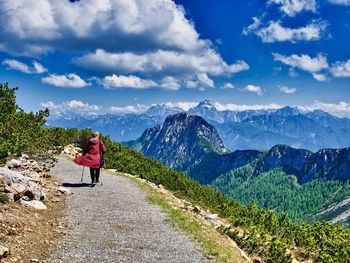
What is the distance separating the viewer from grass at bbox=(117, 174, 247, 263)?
16.3 m

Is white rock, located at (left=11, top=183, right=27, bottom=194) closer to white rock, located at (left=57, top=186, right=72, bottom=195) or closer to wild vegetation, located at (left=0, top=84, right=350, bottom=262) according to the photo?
wild vegetation, located at (left=0, top=84, right=350, bottom=262)

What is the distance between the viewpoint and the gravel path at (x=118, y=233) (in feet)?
49.3

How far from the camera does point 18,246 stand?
564 inches

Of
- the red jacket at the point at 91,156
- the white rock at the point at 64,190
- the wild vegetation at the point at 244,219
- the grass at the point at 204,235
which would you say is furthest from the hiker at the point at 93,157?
the grass at the point at 204,235

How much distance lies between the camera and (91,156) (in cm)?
2880

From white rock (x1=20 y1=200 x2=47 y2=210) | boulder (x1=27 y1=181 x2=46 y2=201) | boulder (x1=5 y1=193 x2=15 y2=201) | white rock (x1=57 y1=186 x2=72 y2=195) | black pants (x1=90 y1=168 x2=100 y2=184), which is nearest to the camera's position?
boulder (x1=5 y1=193 x2=15 y2=201)

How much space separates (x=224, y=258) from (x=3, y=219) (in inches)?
367

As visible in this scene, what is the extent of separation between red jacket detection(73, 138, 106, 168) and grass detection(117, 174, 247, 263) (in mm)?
5133

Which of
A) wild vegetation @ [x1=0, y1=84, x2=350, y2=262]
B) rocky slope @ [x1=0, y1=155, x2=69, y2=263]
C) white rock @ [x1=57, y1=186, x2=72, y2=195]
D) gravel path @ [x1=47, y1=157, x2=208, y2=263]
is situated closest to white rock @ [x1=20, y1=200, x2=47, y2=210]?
rocky slope @ [x1=0, y1=155, x2=69, y2=263]

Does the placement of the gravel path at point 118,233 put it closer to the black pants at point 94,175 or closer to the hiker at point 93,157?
the black pants at point 94,175

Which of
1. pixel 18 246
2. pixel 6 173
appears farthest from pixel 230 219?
pixel 18 246

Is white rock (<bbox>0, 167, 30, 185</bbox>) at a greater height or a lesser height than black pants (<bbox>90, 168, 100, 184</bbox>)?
greater

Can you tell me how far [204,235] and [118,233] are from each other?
425cm

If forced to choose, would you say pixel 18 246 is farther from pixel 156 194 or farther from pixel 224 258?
pixel 156 194
